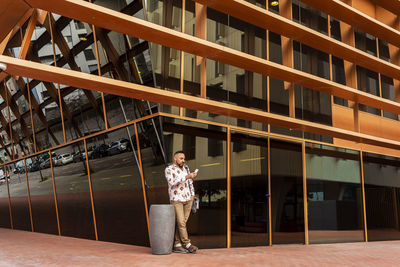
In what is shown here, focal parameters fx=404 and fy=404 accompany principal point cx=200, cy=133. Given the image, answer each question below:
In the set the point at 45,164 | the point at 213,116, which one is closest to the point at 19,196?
the point at 45,164

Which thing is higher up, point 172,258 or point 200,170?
point 200,170

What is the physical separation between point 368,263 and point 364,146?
6.95 m

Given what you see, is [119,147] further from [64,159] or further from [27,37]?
[64,159]

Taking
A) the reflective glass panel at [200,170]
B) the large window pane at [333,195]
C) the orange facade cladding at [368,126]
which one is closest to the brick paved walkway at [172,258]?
the reflective glass panel at [200,170]

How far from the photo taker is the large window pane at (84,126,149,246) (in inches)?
391

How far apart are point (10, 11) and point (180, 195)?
4.69 metres

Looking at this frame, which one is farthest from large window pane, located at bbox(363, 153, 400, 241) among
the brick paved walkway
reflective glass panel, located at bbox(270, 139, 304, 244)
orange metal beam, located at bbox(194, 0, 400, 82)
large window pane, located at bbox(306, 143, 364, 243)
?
the brick paved walkway

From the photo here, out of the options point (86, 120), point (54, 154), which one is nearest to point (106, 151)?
point (86, 120)

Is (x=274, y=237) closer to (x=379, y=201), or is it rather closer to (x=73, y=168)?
(x=379, y=201)

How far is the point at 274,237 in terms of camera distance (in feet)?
35.9

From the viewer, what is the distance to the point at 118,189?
10.6m

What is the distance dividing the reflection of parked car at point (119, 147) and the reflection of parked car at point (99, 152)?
244mm

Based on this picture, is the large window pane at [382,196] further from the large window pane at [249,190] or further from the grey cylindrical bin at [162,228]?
the grey cylindrical bin at [162,228]

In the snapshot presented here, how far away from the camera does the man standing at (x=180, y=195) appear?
27.2 feet
